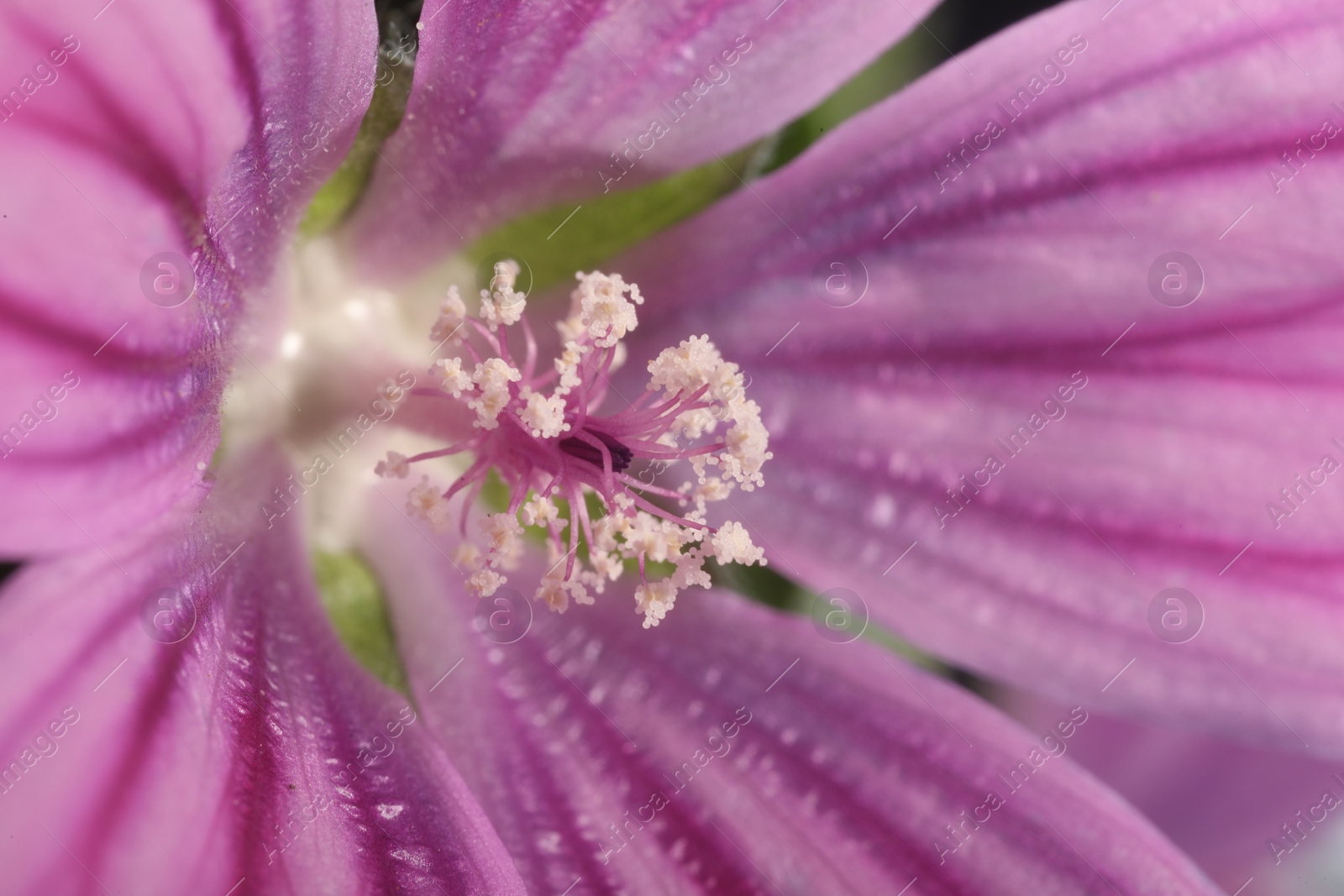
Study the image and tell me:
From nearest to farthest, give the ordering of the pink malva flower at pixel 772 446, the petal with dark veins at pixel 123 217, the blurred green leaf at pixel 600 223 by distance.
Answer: the petal with dark veins at pixel 123 217 < the pink malva flower at pixel 772 446 < the blurred green leaf at pixel 600 223

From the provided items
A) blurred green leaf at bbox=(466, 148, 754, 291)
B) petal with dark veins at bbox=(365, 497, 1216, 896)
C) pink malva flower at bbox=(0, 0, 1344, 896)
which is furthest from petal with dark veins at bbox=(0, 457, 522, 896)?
blurred green leaf at bbox=(466, 148, 754, 291)

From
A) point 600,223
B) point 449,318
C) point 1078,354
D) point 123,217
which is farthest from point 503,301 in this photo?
point 1078,354

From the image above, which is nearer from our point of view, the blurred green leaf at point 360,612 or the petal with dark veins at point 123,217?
the petal with dark veins at point 123,217

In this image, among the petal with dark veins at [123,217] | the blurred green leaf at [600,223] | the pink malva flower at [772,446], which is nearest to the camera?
the petal with dark veins at [123,217]

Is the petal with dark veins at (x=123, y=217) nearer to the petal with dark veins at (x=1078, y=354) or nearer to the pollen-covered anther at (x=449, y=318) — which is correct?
the pollen-covered anther at (x=449, y=318)

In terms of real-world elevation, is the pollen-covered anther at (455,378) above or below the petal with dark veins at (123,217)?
below

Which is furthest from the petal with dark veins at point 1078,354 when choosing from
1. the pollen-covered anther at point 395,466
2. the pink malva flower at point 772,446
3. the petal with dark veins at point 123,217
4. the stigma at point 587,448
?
the petal with dark veins at point 123,217

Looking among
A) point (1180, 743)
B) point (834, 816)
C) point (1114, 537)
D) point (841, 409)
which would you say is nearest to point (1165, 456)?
point (1114, 537)
